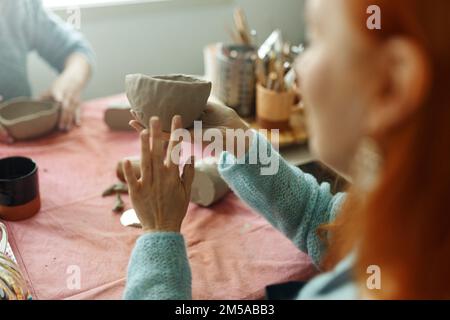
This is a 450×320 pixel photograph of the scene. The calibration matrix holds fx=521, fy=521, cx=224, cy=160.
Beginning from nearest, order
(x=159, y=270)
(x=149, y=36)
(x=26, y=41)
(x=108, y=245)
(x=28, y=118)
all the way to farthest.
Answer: (x=159, y=270)
(x=108, y=245)
(x=28, y=118)
(x=26, y=41)
(x=149, y=36)

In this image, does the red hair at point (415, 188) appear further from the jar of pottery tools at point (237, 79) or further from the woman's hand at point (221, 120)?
the jar of pottery tools at point (237, 79)

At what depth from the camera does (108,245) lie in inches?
Result: 30.0

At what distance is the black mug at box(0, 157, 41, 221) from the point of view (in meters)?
0.77

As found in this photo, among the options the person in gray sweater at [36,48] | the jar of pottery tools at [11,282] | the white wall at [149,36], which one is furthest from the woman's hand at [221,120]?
the white wall at [149,36]

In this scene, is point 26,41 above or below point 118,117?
above

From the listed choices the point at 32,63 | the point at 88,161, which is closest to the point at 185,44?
the point at 32,63

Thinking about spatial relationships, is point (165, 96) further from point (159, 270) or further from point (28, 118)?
point (28, 118)

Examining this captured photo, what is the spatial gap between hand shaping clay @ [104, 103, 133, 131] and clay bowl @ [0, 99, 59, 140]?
10 centimetres

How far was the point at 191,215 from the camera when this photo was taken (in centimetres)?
84

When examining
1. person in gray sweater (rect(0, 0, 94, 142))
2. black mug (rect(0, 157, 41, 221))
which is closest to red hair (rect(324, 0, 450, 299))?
black mug (rect(0, 157, 41, 221))

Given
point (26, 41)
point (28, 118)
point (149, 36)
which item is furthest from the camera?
point (149, 36)

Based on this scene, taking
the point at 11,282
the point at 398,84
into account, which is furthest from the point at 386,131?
the point at 11,282

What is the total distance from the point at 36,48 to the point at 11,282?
84 cm

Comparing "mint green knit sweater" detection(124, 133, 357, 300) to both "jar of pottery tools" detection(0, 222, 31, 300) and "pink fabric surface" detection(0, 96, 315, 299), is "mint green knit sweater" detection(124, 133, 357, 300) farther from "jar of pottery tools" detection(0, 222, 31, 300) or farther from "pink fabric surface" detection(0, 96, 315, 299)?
"jar of pottery tools" detection(0, 222, 31, 300)
